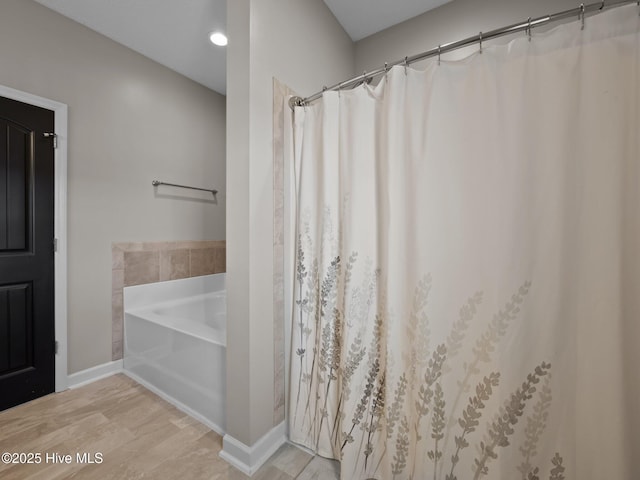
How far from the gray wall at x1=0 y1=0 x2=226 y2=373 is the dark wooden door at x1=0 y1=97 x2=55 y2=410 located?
12cm

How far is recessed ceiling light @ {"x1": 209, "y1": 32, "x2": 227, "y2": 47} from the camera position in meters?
2.01

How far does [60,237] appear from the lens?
1.81 m

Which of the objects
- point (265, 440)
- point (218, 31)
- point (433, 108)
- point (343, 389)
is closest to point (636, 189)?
point (433, 108)

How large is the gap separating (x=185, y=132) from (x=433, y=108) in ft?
7.67

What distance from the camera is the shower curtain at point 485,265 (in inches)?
31.2

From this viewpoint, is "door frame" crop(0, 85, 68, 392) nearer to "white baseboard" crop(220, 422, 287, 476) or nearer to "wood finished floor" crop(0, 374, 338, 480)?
"wood finished floor" crop(0, 374, 338, 480)

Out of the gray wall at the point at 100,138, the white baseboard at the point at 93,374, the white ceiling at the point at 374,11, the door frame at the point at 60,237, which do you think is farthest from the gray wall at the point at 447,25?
the white baseboard at the point at 93,374

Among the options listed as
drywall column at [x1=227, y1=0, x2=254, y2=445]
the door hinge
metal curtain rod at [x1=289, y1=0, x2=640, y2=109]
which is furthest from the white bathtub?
metal curtain rod at [x1=289, y1=0, x2=640, y2=109]

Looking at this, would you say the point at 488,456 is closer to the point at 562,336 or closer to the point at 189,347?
the point at 562,336

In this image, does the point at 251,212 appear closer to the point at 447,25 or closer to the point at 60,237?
the point at 60,237

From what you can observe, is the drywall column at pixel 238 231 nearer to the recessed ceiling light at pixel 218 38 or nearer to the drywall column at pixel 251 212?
the drywall column at pixel 251 212

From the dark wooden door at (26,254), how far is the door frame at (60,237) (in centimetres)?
2

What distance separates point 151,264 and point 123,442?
1.31m

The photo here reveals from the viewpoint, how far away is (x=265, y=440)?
131cm
